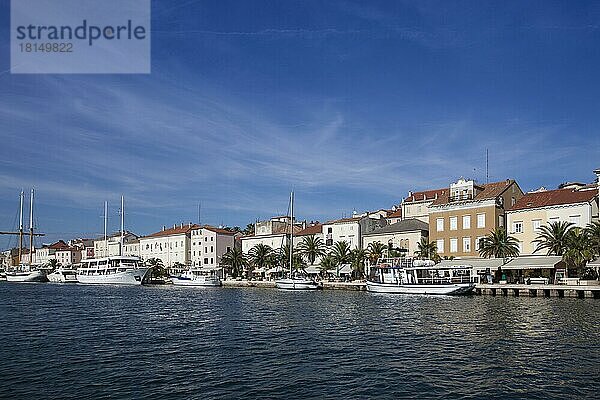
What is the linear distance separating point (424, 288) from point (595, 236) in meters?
18.7

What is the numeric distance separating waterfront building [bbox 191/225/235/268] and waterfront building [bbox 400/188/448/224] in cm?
4064

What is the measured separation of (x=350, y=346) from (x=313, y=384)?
8.87m

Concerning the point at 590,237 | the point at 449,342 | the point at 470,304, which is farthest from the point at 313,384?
the point at 590,237

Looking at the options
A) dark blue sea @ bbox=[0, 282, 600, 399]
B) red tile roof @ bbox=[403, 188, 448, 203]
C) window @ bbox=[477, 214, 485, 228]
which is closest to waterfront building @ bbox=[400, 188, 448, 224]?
red tile roof @ bbox=[403, 188, 448, 203]

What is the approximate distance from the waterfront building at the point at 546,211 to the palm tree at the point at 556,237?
4.93 feet

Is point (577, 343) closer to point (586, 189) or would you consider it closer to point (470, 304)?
point (470, 304)

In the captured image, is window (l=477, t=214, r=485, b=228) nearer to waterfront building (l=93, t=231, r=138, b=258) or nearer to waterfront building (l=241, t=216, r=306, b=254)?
waterfront building (l=241, t=216, r=306, b=254)

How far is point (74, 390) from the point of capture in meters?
20.5

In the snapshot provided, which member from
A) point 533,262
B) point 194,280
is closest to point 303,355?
point 533,262

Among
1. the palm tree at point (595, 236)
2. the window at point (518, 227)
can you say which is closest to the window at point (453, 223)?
the window at point (518, 227)

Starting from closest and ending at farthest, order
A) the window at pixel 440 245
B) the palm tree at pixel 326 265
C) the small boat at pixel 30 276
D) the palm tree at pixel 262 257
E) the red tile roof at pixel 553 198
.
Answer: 1. the red tile roof at pixel 553 198
2. the window at pixel 440 245
3. the palm tree at pixel 326 265
4. the palm tree at pixel 262 257
5. the small boat at pixel 30 276

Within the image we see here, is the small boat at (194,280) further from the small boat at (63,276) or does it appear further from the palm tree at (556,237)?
the palm tree at (556,237)

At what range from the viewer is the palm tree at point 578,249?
64.3 meters

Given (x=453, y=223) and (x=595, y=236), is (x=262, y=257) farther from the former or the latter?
(x=595, y=236)
